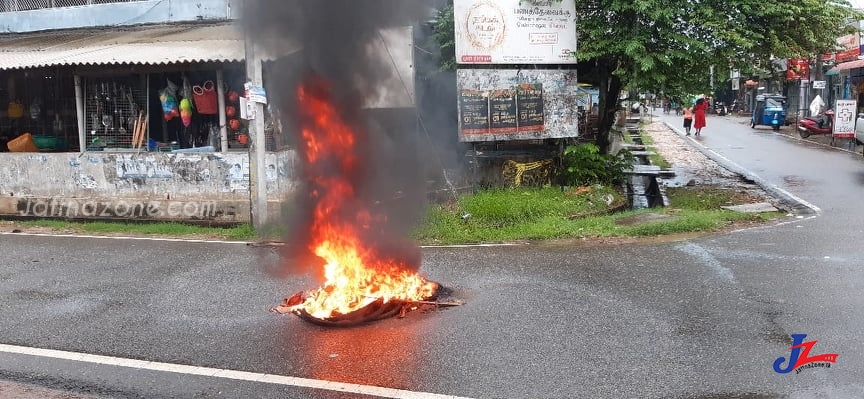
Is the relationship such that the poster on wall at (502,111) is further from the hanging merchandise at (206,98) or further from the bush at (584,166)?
the hanging merchandise at (206,98)

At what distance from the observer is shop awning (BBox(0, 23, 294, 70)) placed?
9.76 m

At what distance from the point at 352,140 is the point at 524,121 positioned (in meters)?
5.49

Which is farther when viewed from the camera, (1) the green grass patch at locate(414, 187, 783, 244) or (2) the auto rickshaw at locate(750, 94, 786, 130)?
(2) the auto rickshaw at locate(750, 94, 786, 130)

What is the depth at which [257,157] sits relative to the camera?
9117 mm

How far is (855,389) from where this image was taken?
3820 millimetres

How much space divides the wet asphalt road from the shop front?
2.22 m

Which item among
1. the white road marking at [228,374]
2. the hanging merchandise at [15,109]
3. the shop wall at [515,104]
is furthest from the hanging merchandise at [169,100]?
the white road marking at [228,374]

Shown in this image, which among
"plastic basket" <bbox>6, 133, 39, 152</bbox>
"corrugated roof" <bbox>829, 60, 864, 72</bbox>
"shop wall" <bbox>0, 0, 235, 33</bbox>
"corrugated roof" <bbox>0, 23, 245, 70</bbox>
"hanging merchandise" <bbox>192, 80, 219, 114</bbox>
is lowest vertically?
"plastic basket" <bbox>6, 133, 39, 152</bbox>

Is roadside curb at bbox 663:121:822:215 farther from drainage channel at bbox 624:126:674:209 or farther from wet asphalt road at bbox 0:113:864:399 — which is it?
drainage channel at bbox 624:126:674:209

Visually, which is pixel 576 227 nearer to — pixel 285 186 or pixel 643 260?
pixel 643 260

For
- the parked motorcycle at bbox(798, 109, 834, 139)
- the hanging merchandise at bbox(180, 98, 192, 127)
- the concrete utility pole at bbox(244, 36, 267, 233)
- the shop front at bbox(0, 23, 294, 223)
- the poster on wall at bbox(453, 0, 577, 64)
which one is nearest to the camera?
the concrete utility pole at bbox(244, 36, 267, 233)

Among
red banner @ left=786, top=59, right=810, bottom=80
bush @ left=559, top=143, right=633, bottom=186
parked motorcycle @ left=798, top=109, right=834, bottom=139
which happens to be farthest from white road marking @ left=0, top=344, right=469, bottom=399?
parked motorcycle @ left=798, top=109, right=834, bottom=139

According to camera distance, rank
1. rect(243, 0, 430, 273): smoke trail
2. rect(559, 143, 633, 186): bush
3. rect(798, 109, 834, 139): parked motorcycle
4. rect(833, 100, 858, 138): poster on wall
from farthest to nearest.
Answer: rect(798, 109, 834, 139): parked motorcycle
rect(833, 100, 858, 138): poster on wall
rect(559, 143, 633, 186): bush
rect(243, 0, 430, 273): smoke trail

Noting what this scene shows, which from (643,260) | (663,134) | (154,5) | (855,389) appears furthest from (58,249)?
(663,134)
